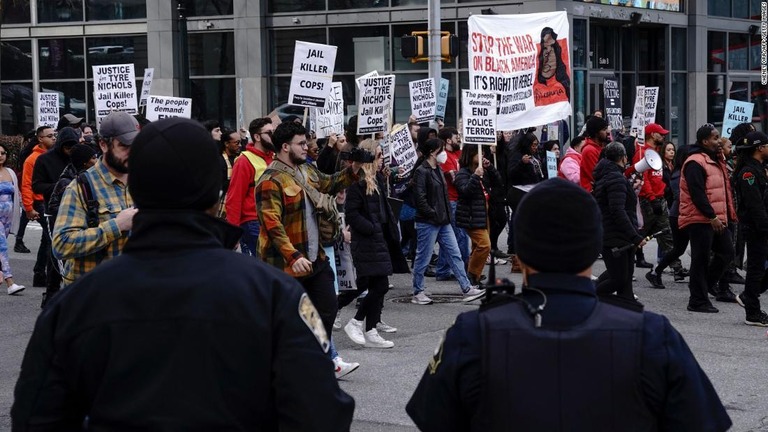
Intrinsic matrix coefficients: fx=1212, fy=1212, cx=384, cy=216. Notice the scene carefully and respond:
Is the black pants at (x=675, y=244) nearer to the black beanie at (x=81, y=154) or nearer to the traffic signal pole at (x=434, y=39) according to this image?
the black beanie at (x=81, y=154)

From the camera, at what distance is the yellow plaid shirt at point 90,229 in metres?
5.80

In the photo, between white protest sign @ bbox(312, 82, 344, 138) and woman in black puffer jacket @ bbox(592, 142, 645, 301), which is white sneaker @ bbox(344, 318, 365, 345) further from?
white protest sign @ bbox(312, 82, 344, 138)

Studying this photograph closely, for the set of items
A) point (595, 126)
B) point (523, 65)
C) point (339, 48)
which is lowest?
point (595, 126)

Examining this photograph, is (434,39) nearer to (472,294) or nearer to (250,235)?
(472,294)

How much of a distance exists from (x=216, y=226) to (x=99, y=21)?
28759 mm

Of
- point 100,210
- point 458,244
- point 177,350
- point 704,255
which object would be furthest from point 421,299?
point 177,350

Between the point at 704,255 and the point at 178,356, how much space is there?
Result: 9589mm

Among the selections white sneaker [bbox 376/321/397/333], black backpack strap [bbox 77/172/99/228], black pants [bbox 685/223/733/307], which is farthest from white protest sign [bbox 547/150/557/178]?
black backpack strap [bbox 77/172/99/228]

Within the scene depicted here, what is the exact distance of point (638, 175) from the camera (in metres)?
13.6

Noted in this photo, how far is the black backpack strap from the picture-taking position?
5.98 m

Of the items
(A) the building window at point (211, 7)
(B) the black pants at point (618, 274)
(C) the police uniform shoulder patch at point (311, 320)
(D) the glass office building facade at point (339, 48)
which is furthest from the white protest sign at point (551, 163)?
(A) the building window at point (211, 7)

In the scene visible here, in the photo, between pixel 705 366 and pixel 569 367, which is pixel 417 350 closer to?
pixel 705 366

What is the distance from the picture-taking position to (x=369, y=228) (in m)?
10.3

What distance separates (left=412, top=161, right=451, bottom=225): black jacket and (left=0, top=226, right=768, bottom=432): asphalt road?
2.97 feet
